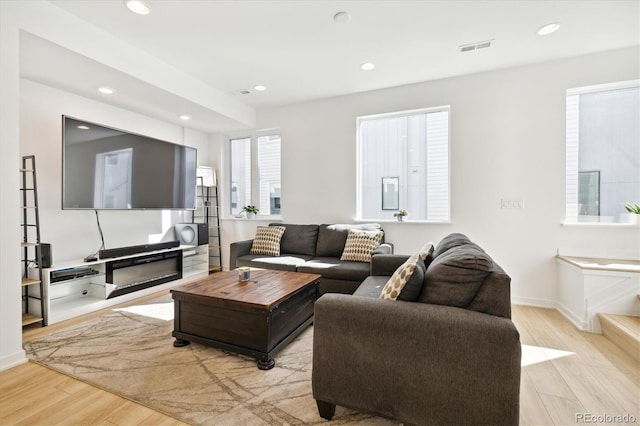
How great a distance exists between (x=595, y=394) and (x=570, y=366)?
309 mm

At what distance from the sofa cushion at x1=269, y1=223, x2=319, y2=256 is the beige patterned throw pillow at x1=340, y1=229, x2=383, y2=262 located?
54 cm

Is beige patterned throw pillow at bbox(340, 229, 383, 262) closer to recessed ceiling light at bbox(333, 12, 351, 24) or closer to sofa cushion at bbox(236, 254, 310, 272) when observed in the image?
sofa cushion at bbox(236, 254, 310, 272)

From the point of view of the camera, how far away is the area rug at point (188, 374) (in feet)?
5.05

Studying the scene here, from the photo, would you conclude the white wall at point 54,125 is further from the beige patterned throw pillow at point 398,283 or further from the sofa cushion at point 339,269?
the beige patterned throw pillow at point 398,283

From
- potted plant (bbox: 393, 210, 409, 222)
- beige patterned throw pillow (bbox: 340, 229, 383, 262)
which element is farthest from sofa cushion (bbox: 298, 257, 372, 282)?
potted plant (bbox: 393, 210, 409, 222)

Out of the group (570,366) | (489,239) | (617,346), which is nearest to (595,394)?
(570,366)

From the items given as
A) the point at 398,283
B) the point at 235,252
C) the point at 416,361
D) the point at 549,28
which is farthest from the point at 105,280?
the point at 549,28

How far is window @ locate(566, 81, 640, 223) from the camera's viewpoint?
300 cm

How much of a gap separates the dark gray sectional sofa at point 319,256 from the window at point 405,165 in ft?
1.61

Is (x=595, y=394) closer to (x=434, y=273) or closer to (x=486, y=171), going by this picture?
(x=434, y=273)

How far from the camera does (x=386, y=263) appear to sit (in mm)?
2713

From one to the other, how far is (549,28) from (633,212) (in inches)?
78.7

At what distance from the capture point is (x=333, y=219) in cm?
421

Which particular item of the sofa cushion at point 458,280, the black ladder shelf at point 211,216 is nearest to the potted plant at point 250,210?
the black ladder shelf at point 211,216
